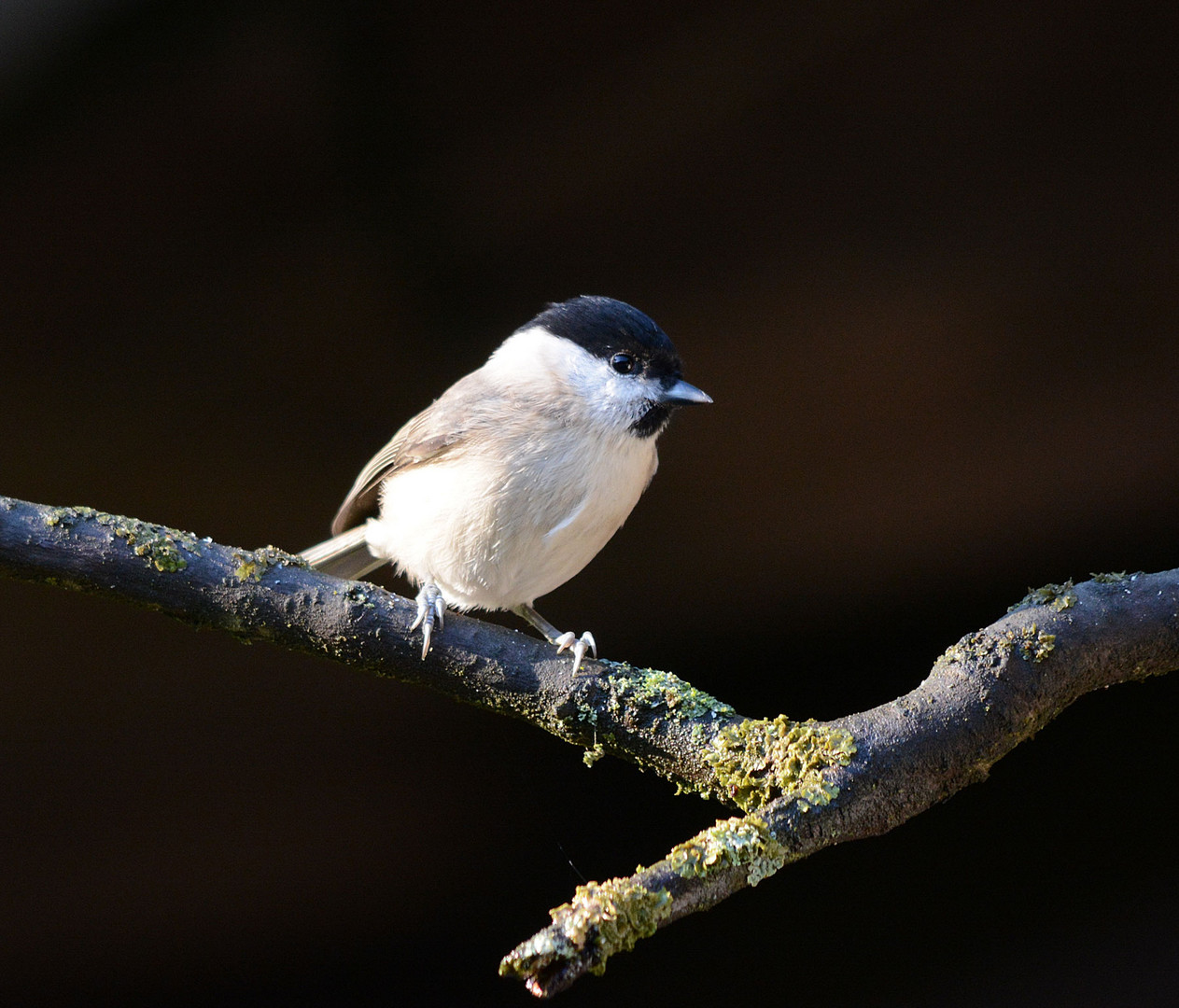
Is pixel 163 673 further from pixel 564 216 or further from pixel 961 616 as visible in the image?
pixel 961 616

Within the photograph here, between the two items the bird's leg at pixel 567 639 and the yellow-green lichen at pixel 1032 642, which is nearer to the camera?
the yellow-green lichen at pixel 1032 642

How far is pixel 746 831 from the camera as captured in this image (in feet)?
2.97

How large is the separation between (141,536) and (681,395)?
961 mm

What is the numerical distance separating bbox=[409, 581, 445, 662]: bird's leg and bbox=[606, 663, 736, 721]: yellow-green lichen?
257 mm

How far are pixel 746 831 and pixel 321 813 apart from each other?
1684 millimetres

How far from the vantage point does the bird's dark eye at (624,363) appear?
178cm

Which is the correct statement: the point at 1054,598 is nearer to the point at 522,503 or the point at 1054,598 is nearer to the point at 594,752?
the point at 594,752

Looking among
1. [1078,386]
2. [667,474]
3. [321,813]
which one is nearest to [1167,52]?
[1078,386]

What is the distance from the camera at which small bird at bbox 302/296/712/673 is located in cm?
165

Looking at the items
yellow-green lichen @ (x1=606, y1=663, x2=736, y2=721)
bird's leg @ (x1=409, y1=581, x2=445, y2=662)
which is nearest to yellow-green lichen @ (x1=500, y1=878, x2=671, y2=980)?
yellow-green lichen @ (x1=606, y1=663, x2=736, y2=721)

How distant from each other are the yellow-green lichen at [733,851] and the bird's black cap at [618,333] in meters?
1.02

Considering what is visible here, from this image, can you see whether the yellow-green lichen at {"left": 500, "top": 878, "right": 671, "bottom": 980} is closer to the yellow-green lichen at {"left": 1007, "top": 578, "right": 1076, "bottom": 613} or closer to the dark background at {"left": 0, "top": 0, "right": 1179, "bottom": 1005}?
the yellow-green lichen at {"left": 1007, "top": 578, "right": 1076, "bottom": 613}

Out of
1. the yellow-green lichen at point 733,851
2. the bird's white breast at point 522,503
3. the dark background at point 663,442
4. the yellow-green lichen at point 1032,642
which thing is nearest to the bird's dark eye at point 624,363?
the bird's white breast at point 522,503

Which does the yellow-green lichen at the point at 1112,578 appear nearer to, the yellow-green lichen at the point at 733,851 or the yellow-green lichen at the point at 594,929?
the yellow-green lichen at the point at 733,851
